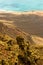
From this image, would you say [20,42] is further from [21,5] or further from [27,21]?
[21,5]

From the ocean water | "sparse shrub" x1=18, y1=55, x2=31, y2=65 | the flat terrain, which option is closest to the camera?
"sparse shrub" x1=18, y1=55, x2=31, y2=65

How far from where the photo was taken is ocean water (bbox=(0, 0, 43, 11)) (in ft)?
236

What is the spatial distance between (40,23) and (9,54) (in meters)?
38.3

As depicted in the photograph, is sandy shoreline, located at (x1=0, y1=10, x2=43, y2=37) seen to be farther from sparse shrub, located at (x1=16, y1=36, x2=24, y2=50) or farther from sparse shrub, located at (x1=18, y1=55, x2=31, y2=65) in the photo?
sparse shrub, located at (x1=18, y1=55, x2=31, y2=65)

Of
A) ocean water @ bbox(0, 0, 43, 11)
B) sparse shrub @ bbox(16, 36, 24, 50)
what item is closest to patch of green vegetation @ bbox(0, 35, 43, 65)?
sparse shrub @ bbox(16, 36, 24, 50)

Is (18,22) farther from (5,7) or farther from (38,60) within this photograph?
(38,60)

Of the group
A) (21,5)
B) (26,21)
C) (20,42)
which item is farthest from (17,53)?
(21,5)

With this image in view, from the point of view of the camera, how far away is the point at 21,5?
247ft

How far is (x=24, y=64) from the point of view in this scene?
49.0 ft

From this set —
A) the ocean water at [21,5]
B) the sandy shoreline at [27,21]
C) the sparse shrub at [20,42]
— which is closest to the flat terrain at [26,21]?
the sandy shoreline at [27,21]

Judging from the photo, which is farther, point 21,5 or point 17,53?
point 21,5

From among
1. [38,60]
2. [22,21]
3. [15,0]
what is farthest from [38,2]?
[38,60]

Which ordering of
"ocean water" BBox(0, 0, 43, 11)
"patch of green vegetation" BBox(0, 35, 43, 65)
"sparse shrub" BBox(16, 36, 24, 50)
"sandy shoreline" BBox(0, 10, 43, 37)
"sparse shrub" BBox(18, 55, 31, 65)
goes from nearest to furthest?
"patch of green vegetation" BBox(0, 35, 43, 65) → "sparse shrub" BBox(18, 55, 31, 65) → "sparse shrub" BBox(16, 36, 24, 50) → "sandy shoreline" BBox(0, 10, 43, 37) → "ocean water" BBox(0, 0, 43, 11)

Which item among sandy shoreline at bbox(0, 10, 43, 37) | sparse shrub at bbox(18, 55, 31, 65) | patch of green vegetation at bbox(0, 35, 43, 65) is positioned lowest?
sandy shoreline at bbox(0, 10, 43, 37)
